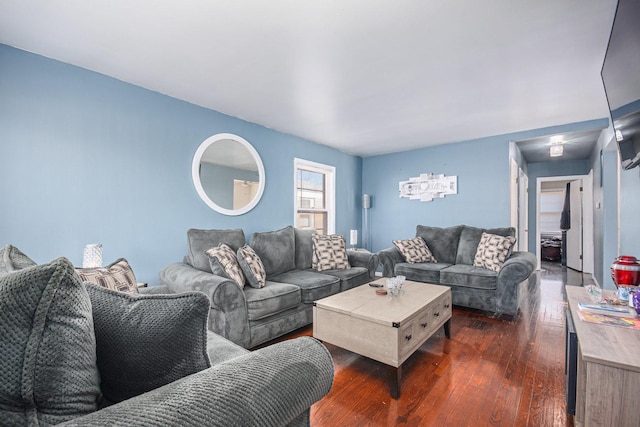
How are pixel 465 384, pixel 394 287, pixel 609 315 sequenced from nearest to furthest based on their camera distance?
pixel 609 315, pixel 465 384, pixel 394 287

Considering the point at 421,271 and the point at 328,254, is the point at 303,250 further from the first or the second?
the point at 421,271

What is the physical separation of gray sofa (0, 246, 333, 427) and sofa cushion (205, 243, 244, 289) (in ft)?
5.87

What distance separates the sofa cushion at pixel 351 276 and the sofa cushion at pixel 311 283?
95mm

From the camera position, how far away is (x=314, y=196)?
4.89 metres

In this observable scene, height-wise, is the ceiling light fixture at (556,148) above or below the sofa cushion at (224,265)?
above

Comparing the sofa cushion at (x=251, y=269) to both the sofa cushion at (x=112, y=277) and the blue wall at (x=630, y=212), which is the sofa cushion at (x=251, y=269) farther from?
the blue wall at (x=630, y=212)

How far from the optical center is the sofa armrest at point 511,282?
309 cm

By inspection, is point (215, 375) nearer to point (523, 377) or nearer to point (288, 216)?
point (523, 377)

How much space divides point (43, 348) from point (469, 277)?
361 cm

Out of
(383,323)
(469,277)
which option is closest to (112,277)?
(383,323)

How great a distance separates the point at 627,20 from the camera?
1.36m

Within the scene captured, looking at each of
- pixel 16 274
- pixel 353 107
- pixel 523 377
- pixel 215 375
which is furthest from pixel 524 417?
pixel 353 107

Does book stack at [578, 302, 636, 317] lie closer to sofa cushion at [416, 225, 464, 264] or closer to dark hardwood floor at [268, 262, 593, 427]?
dark hardwood floor at [268, 262, 593, 427]

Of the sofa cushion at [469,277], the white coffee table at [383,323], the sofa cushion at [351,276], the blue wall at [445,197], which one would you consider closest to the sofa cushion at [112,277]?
the white coffee table at [383,323]
